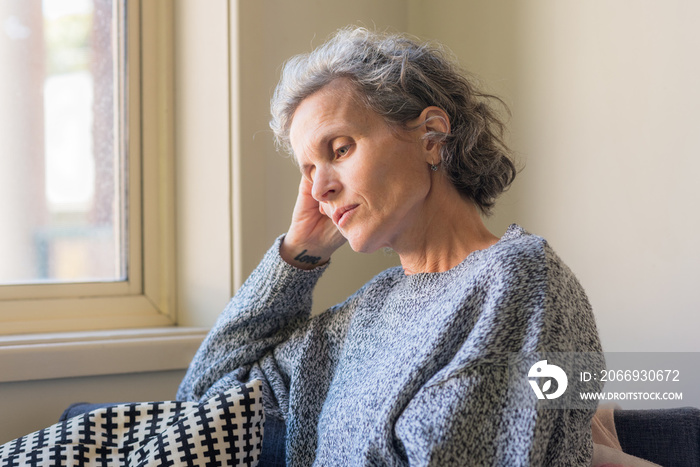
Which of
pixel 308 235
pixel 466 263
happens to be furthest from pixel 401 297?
pixel 308 235

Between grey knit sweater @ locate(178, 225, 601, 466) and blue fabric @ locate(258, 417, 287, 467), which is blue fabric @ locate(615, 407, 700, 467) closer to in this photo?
grey knit sweater @ locate(178, 225, 601, 466)

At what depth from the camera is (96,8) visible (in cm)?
189

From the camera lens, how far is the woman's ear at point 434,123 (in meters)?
1.17

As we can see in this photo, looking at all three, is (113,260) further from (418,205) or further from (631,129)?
(631,129)

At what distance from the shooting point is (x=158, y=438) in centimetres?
113

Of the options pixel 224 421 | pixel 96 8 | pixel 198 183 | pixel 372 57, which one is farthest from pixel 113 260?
pixel 372 57

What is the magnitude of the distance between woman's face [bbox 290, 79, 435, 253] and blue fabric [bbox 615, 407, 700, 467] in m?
0.52

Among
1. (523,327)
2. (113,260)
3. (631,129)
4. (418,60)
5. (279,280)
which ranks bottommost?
(113,260)

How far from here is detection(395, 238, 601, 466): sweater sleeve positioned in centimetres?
84

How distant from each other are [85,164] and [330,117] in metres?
1.00

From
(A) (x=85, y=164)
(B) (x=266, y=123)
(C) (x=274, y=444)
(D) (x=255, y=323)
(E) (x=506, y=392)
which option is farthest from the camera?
(A) (x=85, y=164)

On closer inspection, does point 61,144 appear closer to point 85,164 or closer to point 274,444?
point 85,164

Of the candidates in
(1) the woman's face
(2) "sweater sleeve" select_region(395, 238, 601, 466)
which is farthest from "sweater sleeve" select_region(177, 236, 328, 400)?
(2) "sweater sleeve" select_region(395, 238, 601, 466)

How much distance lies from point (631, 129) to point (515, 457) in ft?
2.88
